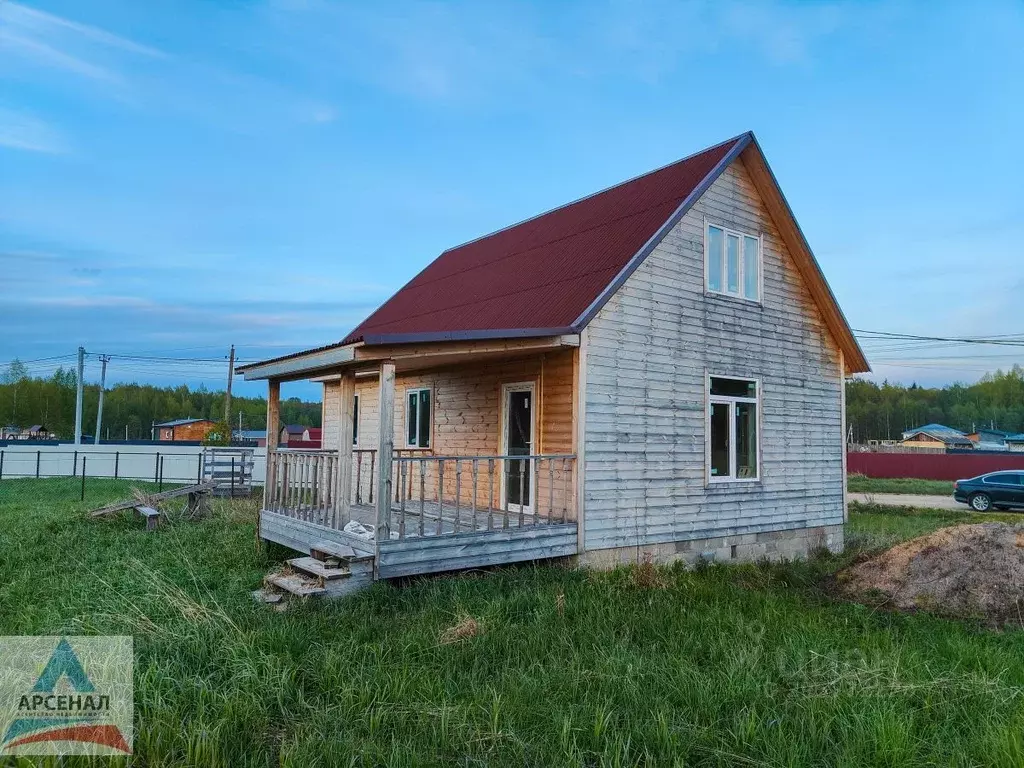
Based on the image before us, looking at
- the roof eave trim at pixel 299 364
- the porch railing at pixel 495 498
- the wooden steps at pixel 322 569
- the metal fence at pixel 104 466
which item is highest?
the roof eave trim at pixel 299 364

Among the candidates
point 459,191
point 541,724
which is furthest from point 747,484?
point 459,191

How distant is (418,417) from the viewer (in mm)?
12969

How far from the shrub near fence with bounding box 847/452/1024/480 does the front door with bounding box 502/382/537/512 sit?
32135mm

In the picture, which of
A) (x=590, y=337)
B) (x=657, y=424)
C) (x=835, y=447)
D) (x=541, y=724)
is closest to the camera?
(x=541, y=724)

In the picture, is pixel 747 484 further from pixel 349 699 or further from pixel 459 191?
pixel 459 191

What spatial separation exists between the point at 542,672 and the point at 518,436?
5477mm

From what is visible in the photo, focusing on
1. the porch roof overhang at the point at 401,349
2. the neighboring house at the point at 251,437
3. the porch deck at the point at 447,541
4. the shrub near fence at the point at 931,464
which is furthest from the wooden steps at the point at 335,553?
the neighboring house at the point at 251,437

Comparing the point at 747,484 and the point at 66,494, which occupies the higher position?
the point at 747,484

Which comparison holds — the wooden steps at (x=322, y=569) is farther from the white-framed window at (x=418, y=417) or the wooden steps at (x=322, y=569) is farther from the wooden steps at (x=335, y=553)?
the white-framed window at (x=418, y=417)

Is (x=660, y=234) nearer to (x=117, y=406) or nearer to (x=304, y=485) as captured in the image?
(x=304, y=485)

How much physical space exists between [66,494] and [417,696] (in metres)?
19.0

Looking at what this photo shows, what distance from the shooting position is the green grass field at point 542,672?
407 centimetres

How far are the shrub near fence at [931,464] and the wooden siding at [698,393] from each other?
89.1 feet

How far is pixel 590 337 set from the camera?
9102 millimetres
